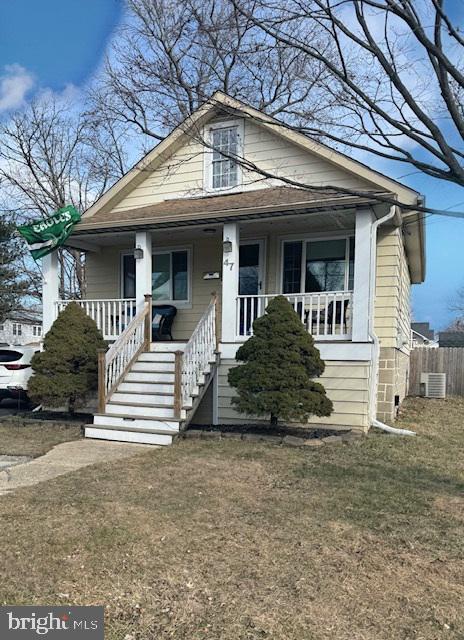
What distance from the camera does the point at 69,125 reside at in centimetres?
2212

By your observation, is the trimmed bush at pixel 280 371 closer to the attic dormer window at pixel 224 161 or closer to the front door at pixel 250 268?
the front door at pixel 250 268

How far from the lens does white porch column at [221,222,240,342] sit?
28.3 ft

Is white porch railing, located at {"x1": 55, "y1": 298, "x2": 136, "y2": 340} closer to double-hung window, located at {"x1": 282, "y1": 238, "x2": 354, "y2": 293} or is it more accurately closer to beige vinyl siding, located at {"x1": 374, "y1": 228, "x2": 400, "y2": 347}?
double-hung window, located at {"x1": 282, "y1": 238, "x2": 354, "y2": 293}

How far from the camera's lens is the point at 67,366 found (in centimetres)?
855

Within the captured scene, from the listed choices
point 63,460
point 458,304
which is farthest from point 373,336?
point 458,304

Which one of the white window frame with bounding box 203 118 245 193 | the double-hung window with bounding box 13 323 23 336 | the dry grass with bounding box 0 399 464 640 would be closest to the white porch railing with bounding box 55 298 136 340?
the white window frame with bounding box 203 118 245 193

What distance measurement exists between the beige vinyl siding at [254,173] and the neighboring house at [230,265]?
0.08ft

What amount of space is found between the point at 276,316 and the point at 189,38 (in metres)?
4.00

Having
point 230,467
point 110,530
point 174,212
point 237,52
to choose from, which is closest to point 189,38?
point 237,52

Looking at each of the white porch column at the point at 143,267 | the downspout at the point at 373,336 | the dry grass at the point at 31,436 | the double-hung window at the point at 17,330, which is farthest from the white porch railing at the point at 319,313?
the double-hung window at the point at 17,330

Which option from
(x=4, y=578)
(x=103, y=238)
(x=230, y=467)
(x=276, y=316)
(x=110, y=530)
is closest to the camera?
(x=4, y=578)

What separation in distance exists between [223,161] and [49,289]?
4586mm

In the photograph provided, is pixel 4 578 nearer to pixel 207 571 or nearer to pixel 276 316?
pixel 207 571

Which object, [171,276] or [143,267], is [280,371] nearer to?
[143,267]
